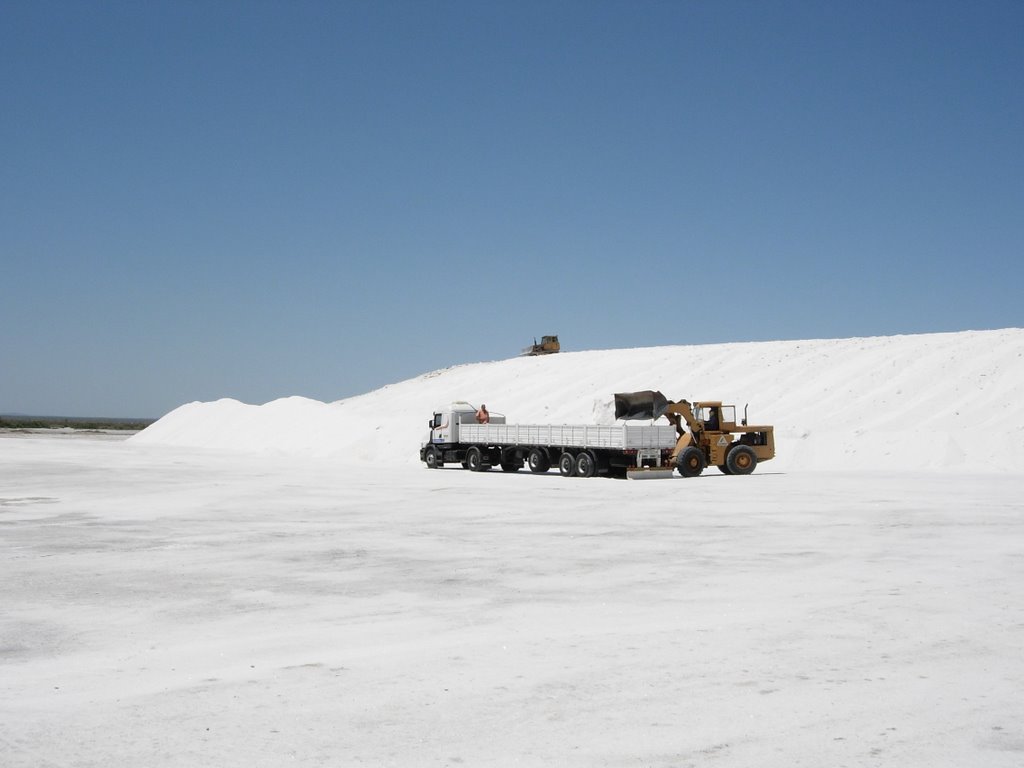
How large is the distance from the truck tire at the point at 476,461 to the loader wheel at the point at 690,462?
7323 mm

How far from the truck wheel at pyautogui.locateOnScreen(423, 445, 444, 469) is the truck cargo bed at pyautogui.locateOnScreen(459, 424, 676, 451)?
156cm

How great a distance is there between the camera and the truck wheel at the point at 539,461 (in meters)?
33.0

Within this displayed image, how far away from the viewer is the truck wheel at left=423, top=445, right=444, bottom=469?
36.8 meters

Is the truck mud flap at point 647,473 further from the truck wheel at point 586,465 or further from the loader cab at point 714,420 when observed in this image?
the loader cab at point 714,420

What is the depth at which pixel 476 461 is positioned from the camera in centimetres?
3512

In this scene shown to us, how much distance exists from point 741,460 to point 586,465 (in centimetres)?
499

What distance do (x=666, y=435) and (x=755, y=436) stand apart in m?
3.44

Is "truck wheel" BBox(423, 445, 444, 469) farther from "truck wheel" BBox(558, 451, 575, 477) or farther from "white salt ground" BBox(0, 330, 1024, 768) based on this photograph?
"white salt ground" BBox(0, 330, 1024, 768)

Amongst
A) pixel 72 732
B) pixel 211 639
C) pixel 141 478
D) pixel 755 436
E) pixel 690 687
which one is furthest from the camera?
pixel 755 436

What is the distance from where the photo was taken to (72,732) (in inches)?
257

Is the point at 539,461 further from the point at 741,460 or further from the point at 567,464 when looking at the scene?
the point at 741,460

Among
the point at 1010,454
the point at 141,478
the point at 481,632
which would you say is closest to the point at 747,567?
the point at 481,632

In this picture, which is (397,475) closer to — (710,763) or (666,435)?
(666,435)

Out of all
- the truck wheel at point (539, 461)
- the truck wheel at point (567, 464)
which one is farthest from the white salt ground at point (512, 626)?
the truck wheel at point (539, 461)
